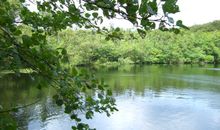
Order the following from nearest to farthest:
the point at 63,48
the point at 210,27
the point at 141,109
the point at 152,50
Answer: the point at 63,48, the point at 141,109, the point at 152,50, the point at 210,27

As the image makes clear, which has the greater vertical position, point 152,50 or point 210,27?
point 210,27

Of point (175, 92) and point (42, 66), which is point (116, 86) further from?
point (42, 66)

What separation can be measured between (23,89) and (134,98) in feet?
24.0

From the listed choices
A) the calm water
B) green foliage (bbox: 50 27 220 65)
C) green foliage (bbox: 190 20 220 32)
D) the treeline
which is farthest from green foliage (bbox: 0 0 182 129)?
green foliage (bbox: 190 20 220 32)

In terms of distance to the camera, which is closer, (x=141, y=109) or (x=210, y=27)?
(x=141, y=109)

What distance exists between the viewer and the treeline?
55719mm

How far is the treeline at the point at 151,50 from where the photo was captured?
→ 183ft

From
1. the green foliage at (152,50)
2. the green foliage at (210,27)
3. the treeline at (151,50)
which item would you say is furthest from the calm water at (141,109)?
the green foliage at (210,27)

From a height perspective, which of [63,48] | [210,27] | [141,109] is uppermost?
[210,27]

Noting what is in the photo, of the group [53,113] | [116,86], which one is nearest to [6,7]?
[53,113]

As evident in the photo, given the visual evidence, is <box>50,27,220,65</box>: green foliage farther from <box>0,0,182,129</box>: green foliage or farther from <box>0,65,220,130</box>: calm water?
<box>0,0,182,129</box>: green foliage

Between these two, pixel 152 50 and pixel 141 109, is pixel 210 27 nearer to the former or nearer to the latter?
pixel 152 50

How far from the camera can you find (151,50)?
71.6 m

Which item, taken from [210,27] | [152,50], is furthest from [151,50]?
[210,27]
